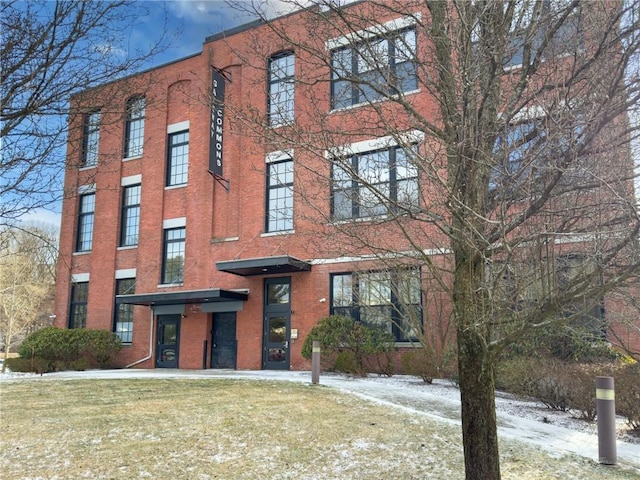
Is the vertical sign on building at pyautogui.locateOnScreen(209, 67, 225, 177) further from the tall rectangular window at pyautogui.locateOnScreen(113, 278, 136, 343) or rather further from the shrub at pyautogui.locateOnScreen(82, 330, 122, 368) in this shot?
the shrub at pyautogui.locateOnScreen(82, 330, 122, 368)

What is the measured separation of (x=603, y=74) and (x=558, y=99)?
351mm

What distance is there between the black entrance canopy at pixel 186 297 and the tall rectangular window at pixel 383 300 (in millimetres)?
3542

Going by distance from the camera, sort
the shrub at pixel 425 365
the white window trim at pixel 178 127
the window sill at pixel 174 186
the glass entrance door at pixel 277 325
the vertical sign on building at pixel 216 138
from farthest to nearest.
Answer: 1. the white window trim at pixel 178 127
2. the window sill at pixel 174 186
3. the vertical sign on building at pixel 216 138
4. the glass entrance door at pixel 277 325
5. the shrub at pixel 425 365

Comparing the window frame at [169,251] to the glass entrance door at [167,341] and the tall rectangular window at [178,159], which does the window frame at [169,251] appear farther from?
the tall rectangular window at [178,159]

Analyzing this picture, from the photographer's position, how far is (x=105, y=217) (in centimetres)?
2391

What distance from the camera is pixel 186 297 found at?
19.2m

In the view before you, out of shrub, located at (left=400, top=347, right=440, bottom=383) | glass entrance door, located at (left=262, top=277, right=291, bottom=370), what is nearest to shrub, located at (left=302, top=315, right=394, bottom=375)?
shrub, located at (left=400, top=347, right=440, bottom=383)

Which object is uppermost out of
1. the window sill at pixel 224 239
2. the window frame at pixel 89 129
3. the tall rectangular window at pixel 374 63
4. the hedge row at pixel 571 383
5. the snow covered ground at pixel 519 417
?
the window sill at pixel 224 239

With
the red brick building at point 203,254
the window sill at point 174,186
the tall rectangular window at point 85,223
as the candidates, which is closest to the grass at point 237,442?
the red brick building at point 203,254

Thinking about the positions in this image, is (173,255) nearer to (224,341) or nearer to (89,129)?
(224,341)

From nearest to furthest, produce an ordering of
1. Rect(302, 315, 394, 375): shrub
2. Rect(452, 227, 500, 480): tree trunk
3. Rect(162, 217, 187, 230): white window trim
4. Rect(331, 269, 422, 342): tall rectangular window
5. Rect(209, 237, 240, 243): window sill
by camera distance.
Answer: Rect(452, 227, 500, 480): tree trunk → Rect(331, 269, 422, 342): tall rectangular window → Rect(302, 315, 394, 375): shrub → Rect(209, 237, 240, 243): window sill → Rect(162, 217, 187, 230): white window trim

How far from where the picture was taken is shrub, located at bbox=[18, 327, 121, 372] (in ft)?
67.6

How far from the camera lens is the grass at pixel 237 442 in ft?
19.8

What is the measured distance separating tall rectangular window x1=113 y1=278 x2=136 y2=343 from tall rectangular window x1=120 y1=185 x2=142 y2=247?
1701 millimetres
